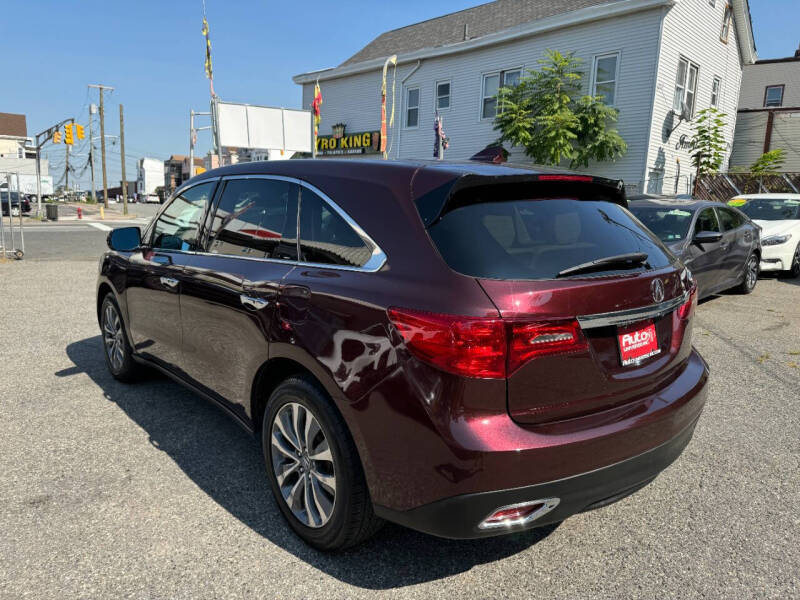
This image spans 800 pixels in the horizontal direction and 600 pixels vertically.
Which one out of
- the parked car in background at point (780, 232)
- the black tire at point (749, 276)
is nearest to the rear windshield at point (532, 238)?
the black tire at point (749, 276)

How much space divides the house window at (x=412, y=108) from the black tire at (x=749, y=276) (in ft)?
48.7

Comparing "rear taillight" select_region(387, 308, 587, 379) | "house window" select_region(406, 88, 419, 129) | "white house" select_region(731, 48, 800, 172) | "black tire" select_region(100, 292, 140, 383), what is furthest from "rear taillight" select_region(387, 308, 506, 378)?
"white house" select_region(731, 48, 800, 172)

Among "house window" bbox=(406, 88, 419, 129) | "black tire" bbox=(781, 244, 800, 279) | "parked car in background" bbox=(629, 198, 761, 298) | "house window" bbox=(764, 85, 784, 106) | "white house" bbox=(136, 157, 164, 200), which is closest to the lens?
"parked car in background" bbox=(629, 198, 761, 298)

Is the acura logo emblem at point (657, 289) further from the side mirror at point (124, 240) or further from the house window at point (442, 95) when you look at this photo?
the house window at point (442, 95)

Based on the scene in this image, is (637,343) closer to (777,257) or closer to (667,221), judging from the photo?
(667,221)

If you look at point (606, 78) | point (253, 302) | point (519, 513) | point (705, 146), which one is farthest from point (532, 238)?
point (705, 146)

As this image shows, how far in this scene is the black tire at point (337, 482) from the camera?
229 cm

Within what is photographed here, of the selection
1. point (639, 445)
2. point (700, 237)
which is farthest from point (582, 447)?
point (700, 237)

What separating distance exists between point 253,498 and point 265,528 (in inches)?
11.5

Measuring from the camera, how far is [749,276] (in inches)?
364

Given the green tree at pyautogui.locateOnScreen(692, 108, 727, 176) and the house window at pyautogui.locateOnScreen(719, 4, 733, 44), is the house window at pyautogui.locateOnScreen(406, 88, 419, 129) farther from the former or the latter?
the house window at pyautogui.locateOnScreen(719, 4, 733, 44)

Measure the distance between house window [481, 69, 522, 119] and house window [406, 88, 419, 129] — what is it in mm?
3202

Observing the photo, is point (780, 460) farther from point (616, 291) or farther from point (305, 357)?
point (305, 357)

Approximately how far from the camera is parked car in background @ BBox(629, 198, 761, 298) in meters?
7.14
